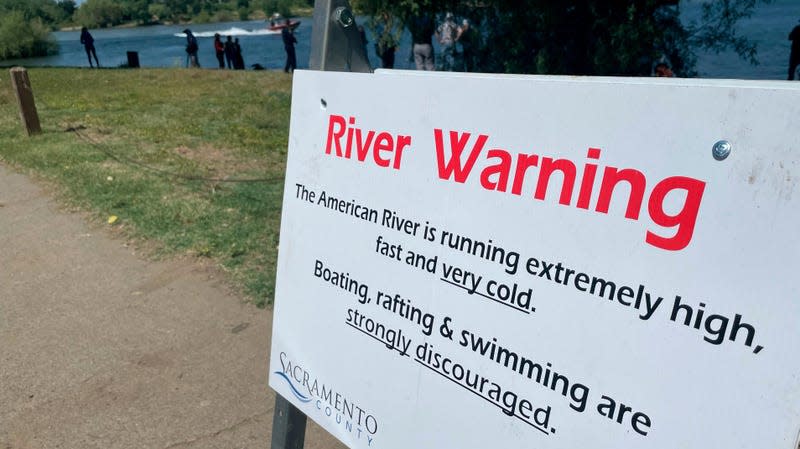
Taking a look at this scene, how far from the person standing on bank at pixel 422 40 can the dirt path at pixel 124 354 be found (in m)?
4.92

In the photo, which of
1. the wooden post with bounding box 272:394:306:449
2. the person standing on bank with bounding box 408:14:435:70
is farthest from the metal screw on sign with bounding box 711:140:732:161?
the person standing on bank with bounding box 408:14:435:70

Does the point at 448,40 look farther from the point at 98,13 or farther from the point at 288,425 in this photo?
the point at 98,13

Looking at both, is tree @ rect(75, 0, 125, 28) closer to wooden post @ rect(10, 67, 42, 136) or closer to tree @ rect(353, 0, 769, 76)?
wooden post @ rect(10, 67, 42, 136)

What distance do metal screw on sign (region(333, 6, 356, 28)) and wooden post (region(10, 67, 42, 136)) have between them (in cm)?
→ 856

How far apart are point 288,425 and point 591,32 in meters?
6.91

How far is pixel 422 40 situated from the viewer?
29.9 feet

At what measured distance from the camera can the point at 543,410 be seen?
4.59 feet

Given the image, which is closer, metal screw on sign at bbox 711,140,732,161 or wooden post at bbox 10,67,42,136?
metal screw on sign at bbox 711,140,732,161

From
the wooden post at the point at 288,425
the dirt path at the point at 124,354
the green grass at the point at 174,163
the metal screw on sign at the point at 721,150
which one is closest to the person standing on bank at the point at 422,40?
the green grass at the point at 174,163

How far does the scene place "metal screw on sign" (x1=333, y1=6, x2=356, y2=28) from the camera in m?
1.93

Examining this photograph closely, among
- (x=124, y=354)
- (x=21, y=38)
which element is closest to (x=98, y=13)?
(x=21, y=38)

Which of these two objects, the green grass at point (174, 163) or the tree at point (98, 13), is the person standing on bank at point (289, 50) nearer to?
the green grass at point (174, 163)

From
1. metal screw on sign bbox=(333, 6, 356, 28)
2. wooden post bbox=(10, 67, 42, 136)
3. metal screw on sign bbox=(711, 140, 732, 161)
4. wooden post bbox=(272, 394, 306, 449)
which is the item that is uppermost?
metal screw on sign bbox=(711, 140, 732, 161)

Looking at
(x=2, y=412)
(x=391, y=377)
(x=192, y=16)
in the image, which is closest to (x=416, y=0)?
(x=2, y=412)
